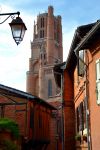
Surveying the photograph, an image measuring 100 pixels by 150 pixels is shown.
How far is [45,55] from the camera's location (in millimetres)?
116562

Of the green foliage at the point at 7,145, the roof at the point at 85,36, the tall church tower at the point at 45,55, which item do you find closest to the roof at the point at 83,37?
the roof at the point at 85,36

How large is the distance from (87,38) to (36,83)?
102263 millimetres

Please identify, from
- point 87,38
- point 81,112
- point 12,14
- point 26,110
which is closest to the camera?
point 12,14

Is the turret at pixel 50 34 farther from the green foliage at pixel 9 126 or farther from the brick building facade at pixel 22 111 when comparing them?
the green foliage at pixel 9 126

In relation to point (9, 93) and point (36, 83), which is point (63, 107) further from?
point (36, 83)

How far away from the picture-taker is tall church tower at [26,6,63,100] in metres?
109

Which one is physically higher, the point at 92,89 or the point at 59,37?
the point at 59,37

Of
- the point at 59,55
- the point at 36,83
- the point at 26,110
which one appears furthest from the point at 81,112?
the point at 59,55

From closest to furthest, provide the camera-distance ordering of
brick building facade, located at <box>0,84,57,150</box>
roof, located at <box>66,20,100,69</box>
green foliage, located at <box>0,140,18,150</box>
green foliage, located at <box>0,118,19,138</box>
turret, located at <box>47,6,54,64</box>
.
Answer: roof, located at <box>66,20,100,69</box> → green foliage, located at <box>0,140,18,150</box> → green foliage, located at <box>0,118,19,138</box> → brick building facade, located at <box>0,84,57,150</box> → turret, located at <box>47,6,54,64</box>

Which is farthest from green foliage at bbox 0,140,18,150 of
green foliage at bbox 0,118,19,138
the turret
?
the turret

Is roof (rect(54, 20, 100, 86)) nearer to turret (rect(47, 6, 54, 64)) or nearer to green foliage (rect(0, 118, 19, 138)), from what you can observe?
green foliage (rect(0, 118, 19, 138))

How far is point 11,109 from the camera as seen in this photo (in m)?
27.8

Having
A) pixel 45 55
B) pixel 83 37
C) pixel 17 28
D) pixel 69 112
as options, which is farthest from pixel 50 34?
pixel 17 28

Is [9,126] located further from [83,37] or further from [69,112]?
[83,37]
